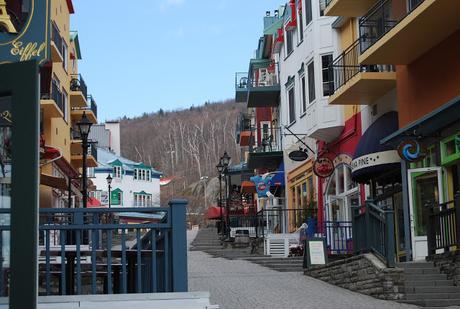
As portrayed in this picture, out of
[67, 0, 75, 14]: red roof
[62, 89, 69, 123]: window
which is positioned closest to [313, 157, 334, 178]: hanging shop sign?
[62, 89, 69, 123]: window

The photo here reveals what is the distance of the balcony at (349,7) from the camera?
2297 centimetres

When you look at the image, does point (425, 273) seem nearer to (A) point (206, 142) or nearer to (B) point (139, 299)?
(B) point (139, 299)

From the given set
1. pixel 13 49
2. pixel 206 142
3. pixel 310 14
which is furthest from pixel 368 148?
pixel 206 142

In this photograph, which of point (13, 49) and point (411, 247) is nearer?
point (13, 49)

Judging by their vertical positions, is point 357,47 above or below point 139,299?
above

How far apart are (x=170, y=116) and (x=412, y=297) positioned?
16883 cm

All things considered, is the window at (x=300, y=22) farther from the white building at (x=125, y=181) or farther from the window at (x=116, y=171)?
the window at (x=116, y=171)

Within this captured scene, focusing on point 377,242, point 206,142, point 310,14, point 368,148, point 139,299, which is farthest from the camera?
point 206,142

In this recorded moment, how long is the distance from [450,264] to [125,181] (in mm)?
84740

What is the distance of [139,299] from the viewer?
7703 mm

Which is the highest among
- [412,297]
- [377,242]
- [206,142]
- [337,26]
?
[206,142]

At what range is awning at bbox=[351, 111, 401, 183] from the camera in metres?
21.0

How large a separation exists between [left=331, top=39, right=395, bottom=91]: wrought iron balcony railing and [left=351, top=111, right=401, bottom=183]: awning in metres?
1.42

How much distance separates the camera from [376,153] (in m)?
21.3
